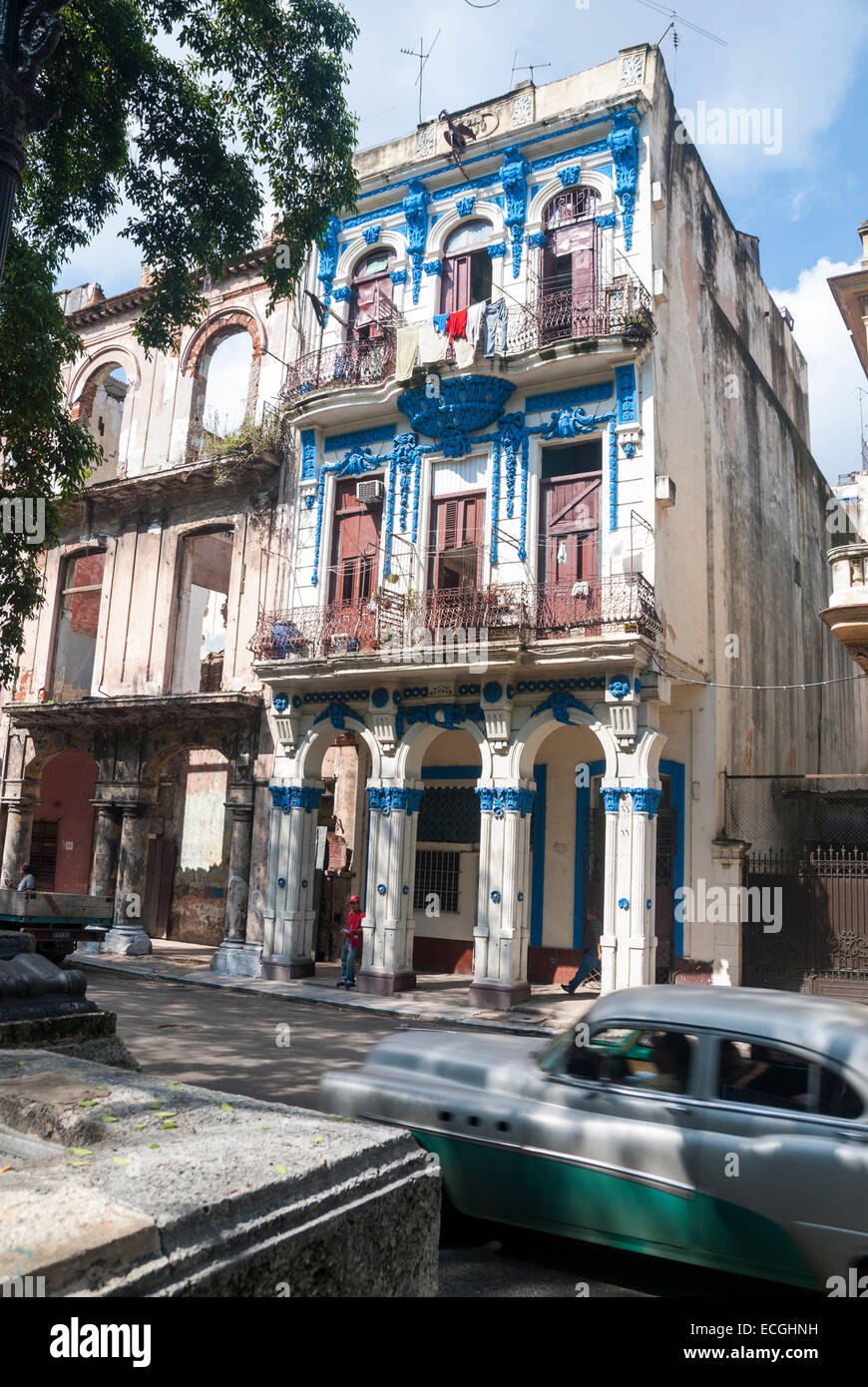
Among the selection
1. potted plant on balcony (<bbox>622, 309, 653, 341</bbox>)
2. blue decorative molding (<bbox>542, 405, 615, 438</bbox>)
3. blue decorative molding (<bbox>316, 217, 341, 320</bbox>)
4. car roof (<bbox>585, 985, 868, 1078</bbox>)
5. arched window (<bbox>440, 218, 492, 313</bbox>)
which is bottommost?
car roof (<bbox>585, 985, 868, 1078</bbox>)

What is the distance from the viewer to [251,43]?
10695mm

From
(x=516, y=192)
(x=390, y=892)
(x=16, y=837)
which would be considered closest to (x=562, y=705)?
(x=390, y=892)

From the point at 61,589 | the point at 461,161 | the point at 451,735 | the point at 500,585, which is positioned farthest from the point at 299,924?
the point at 461,161

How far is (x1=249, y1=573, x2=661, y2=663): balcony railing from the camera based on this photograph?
591 inches

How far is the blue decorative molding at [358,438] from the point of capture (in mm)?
18547

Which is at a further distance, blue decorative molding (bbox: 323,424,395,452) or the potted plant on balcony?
blue decorative molding (bbox: 323,424,395,452)

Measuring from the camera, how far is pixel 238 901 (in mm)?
18734

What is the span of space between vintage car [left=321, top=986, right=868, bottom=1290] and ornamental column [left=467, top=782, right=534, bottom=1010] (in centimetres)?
1004

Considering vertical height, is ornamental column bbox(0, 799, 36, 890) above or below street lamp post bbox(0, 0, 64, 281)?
below

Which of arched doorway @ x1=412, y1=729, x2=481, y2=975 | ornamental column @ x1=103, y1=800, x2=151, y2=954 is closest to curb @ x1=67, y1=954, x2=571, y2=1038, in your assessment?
ornamental column @ x1=103, y1=800, x2=151, y2=954

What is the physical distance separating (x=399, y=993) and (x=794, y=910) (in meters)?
6.99

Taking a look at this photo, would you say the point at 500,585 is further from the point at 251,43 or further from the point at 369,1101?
the point at 369,1101

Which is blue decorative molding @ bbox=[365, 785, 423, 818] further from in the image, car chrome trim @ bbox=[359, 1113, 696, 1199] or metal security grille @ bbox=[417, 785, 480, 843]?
car chrome trim @ bbox=[359, 1113, 696, 1199]

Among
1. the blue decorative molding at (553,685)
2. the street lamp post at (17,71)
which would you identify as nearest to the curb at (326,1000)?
the blue decorative molding at (553,685)
